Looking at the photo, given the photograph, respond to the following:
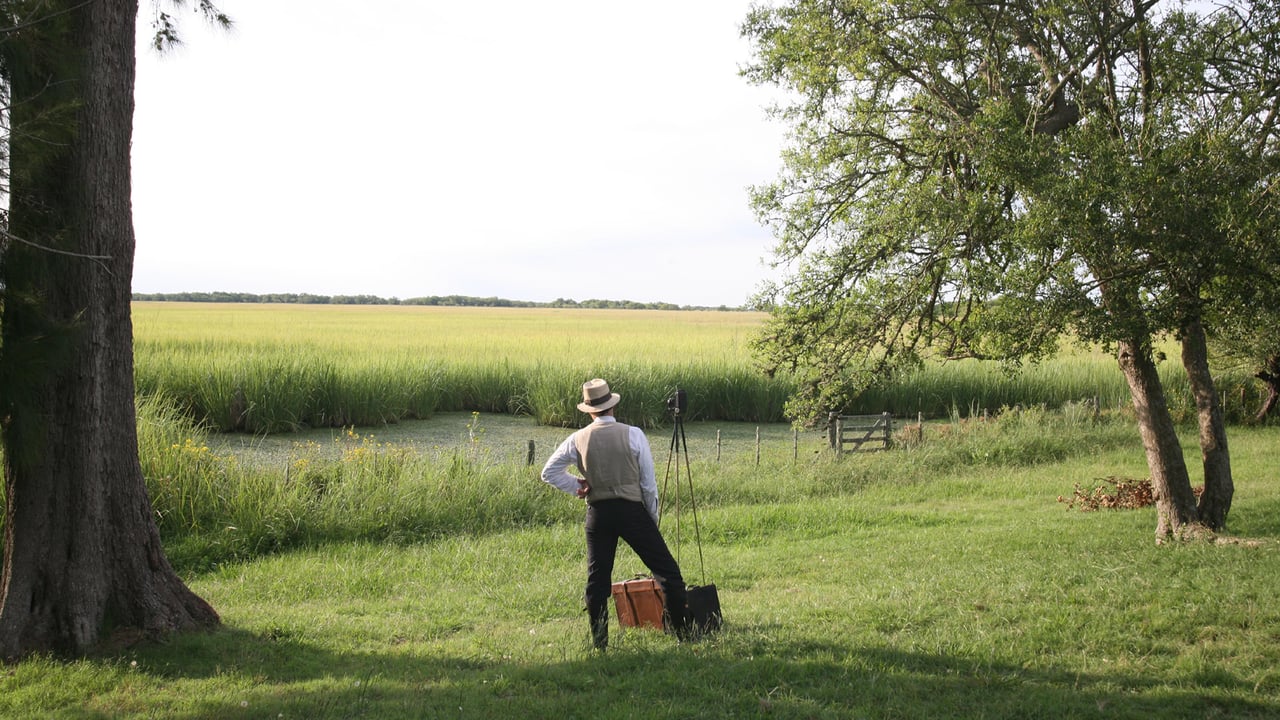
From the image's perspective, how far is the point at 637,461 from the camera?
5680 millimetres

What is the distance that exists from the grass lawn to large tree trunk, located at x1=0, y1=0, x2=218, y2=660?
0.47m

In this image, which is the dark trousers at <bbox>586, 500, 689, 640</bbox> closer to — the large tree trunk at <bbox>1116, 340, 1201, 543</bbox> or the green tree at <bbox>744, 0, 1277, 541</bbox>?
the green tree at <bbox>744, 0, 1277, 541</bbox>

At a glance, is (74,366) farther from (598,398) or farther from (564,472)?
(598,398)

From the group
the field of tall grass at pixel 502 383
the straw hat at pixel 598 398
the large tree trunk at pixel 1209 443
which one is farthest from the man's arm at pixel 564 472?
the field of tall grass at pixel 502 383

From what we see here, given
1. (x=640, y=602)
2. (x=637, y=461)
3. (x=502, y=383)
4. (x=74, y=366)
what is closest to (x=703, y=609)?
(x=640, y=602)

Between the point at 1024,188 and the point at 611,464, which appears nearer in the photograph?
the point at 611,464

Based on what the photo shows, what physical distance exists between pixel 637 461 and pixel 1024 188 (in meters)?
4.56

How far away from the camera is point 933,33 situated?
33.1ft

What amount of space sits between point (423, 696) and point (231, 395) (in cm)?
1483

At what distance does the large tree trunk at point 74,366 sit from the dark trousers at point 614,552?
A: 9.58 ft

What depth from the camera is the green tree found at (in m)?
7.20

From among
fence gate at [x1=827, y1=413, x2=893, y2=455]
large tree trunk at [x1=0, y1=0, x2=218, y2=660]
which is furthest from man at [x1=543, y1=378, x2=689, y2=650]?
fence gate at [x1=827, y1=413, x2=893, y2=455]

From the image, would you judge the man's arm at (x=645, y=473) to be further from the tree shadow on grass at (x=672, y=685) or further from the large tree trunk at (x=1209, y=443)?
the large tree trunk at (x=1209, y=443)

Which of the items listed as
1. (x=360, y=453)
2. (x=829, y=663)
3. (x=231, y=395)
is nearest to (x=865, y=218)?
(x=829, y=663)
